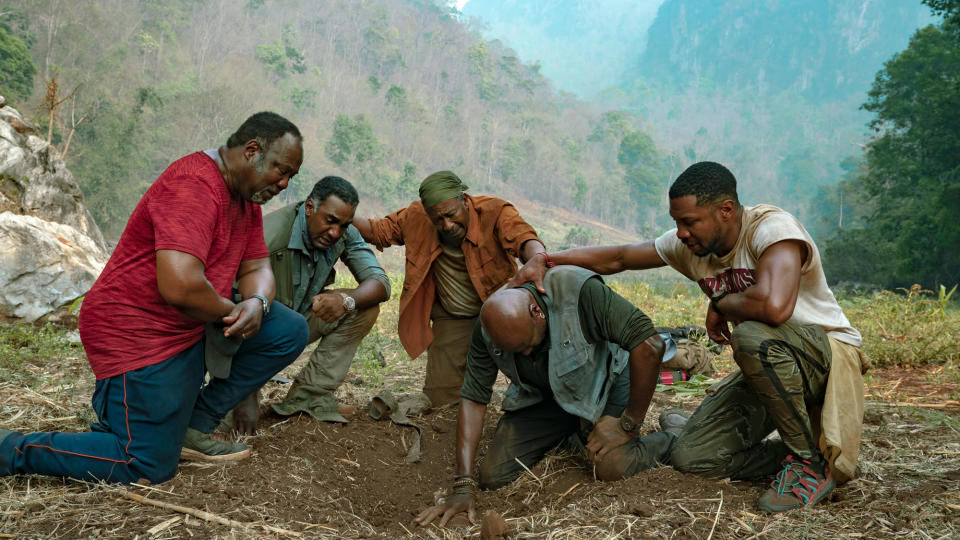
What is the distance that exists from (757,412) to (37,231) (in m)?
6.34

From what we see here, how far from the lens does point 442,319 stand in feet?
14.1

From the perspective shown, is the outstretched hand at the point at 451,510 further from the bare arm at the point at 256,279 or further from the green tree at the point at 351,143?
the green tree at the point at 351,143

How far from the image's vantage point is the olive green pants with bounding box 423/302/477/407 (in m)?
4.20

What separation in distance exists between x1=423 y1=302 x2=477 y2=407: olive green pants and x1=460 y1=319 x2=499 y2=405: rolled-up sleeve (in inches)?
49.1

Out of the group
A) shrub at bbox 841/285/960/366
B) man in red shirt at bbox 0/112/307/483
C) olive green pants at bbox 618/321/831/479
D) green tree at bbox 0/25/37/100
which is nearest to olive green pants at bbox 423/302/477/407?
olive green pants at bbox 618/321/831/479

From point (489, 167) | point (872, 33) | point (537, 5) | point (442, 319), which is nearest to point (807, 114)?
point (872, 33)

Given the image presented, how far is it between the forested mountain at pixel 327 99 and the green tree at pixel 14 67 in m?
0.38

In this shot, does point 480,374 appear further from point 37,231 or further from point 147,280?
point 37,231

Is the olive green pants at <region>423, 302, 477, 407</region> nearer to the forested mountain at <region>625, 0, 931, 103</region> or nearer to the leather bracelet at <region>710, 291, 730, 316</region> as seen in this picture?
the leather bracelet at <region>710, 291, 730, 316</region>

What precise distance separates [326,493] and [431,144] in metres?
45.2

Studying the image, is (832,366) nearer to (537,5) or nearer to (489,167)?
(489,167)

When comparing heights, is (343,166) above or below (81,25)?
below

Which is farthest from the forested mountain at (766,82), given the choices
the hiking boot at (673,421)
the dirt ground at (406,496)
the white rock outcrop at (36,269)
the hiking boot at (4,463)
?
the hiking boot at (4,463)

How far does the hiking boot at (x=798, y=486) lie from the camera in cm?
238
